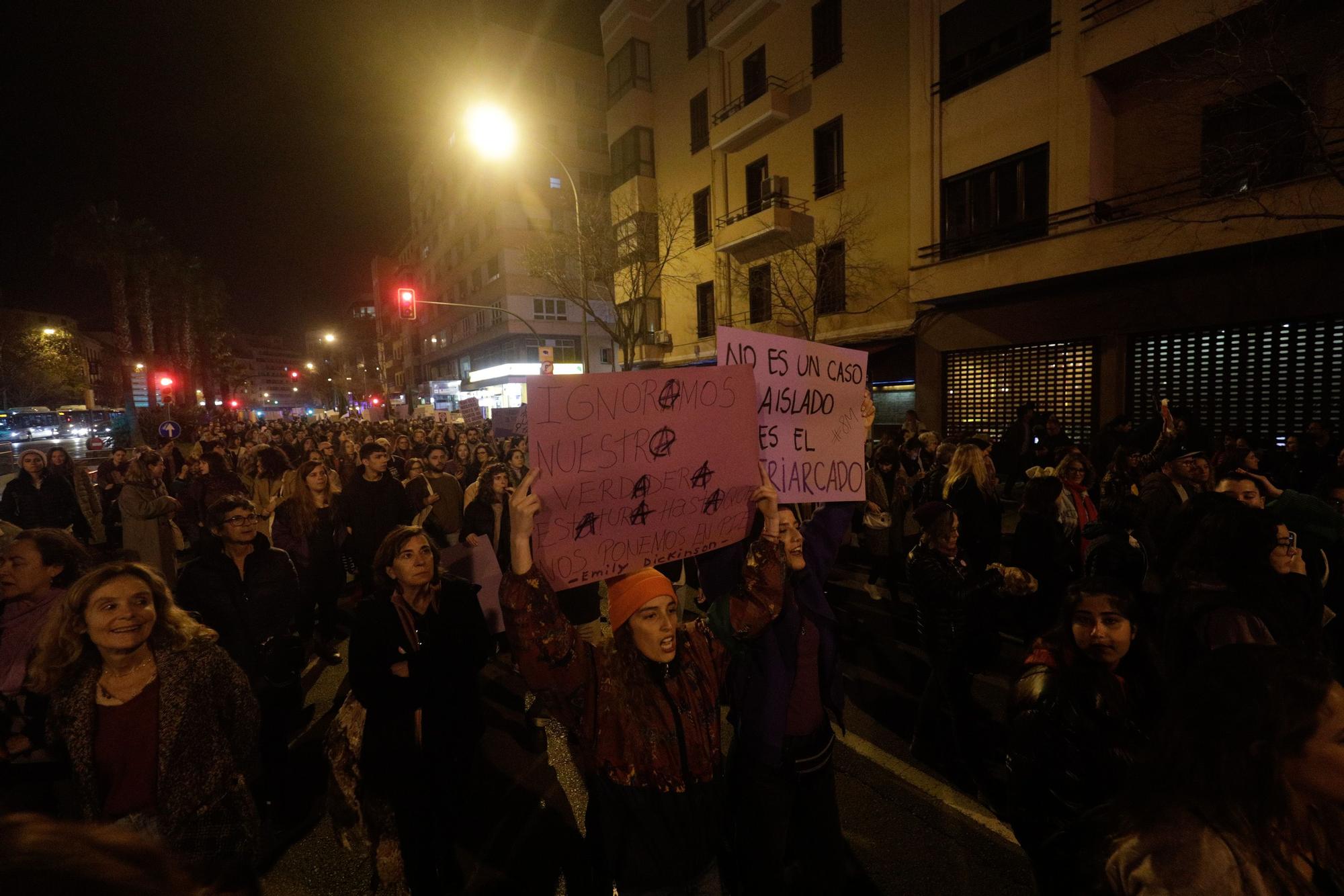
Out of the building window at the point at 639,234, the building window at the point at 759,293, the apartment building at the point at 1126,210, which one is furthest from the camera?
the building window at the point at 639,234

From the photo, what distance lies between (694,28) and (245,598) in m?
28.1

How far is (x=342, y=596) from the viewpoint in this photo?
8.02 m

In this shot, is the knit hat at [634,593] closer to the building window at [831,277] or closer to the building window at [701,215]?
the building window at [831,277]

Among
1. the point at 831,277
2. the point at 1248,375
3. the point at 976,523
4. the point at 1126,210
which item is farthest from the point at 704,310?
the point at 976,523

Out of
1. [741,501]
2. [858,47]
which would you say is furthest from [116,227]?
[741,501]

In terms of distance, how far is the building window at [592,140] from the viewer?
3912 centimetres

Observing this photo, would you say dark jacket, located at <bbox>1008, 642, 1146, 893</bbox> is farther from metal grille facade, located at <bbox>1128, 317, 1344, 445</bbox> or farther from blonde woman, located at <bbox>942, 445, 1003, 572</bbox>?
metal grille facade, located at <bbox>1128, 317, 1344, 445</bbox>

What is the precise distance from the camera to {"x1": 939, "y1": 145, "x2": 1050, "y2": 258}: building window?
13617mm

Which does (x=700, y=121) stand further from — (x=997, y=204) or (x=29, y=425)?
(x=29, y=425)

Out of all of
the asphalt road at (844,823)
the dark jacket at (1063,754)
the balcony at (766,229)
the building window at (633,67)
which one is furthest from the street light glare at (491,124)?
the building window at (633,67)

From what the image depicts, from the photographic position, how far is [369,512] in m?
6.11

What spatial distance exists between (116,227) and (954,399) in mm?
53470

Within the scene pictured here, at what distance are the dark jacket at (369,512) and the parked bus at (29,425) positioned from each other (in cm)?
2643

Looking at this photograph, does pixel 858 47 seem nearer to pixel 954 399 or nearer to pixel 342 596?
pixel 954 399
